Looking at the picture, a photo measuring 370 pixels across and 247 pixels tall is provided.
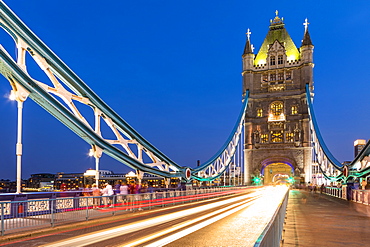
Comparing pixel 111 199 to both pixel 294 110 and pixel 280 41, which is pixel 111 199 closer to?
pixel 294 110

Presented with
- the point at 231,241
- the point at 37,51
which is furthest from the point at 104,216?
the point at 37,51

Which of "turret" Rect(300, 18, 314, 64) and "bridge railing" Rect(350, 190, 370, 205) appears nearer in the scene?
"bridge railing" Rect(350, 190, 370, 205)

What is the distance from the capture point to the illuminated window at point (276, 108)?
75819 millimetres

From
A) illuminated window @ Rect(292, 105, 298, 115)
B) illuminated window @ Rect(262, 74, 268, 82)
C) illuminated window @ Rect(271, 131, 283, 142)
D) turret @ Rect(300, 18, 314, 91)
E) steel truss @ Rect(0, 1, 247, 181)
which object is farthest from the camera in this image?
illuminated window @ Rect(262, 74, 268, 82)

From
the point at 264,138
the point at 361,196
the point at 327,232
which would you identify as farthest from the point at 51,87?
the point at 264,138

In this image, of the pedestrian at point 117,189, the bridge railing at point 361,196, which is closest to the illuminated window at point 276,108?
the bridge railing at point 361,196

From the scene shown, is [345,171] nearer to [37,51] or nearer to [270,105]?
[37,51]

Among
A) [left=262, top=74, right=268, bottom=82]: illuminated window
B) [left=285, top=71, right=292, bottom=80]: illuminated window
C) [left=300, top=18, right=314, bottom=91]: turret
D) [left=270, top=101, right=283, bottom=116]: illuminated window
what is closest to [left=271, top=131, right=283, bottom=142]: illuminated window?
[left=270, top=101, right=283, bottom=116]: illuminated window

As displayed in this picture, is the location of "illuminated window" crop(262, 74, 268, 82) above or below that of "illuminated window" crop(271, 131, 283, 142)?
above

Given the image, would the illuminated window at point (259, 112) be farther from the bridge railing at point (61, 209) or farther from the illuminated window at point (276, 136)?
the bridge railing at point (61, 209)

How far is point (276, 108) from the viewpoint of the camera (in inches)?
3002

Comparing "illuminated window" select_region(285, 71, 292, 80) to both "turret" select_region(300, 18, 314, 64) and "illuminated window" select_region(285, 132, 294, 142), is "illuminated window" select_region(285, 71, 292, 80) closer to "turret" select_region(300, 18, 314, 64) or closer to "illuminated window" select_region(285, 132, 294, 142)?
"turret" select_region(300, 18, 314, 64)

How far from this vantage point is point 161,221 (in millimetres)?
14477

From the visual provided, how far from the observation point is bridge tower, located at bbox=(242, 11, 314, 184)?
73.0 meters
